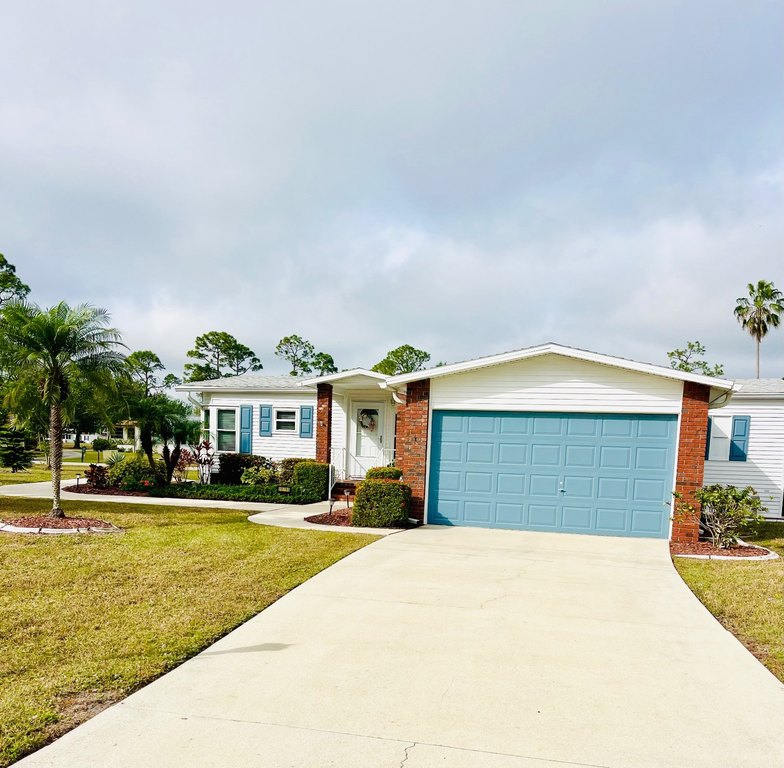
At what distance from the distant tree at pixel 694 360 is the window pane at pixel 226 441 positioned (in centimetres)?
3000

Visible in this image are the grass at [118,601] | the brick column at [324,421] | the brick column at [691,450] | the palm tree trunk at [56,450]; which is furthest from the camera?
the brick column at [324,421]

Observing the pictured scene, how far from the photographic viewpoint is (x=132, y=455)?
18.5m

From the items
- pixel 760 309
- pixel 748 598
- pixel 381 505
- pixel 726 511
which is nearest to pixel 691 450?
pixel 726 511

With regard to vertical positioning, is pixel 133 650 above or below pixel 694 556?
above

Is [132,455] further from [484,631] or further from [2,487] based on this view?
[484,631]

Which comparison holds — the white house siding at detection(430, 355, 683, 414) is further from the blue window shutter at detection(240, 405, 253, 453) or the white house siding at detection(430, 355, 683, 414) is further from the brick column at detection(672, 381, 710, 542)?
the blue window shutter at detection(240, 405, 253, 453)

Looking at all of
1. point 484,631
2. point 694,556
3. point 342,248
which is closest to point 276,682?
point 484,631

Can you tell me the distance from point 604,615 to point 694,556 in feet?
14.1

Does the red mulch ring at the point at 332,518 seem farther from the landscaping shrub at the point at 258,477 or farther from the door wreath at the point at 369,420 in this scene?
the door wreath at the point at 369,420

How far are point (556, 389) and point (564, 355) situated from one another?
2.30 ft

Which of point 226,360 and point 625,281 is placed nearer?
point 625,281

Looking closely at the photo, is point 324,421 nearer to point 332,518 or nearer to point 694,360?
point 332,518

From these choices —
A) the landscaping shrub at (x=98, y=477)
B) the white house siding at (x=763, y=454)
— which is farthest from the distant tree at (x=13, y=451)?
the white house siding at (x=763, y=454)

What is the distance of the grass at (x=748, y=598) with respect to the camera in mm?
5013
